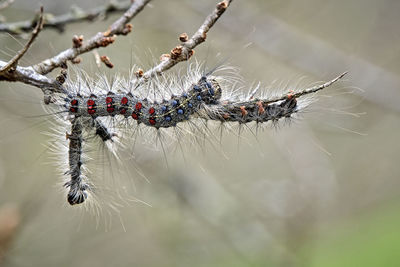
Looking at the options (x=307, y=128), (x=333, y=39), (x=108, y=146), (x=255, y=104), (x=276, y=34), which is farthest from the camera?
(x=333, y=39)

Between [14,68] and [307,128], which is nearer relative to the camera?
[14,68]

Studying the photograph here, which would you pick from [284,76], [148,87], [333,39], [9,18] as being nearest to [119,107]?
[148,87]

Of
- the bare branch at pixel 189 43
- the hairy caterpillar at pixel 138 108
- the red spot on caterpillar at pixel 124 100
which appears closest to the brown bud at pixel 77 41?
the bare branch at pixel 189 43

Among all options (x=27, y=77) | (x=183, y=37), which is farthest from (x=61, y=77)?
(x=183, y=37)

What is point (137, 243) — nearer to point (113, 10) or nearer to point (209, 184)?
point (209, 184)

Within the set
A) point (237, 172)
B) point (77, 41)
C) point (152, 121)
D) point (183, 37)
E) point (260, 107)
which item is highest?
point (237, 172)

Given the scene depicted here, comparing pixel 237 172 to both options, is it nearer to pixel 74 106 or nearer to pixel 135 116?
pixel 135 116

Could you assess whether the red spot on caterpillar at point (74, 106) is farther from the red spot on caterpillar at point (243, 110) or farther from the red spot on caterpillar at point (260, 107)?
the red spot on caterpillar at point (260, 107)
